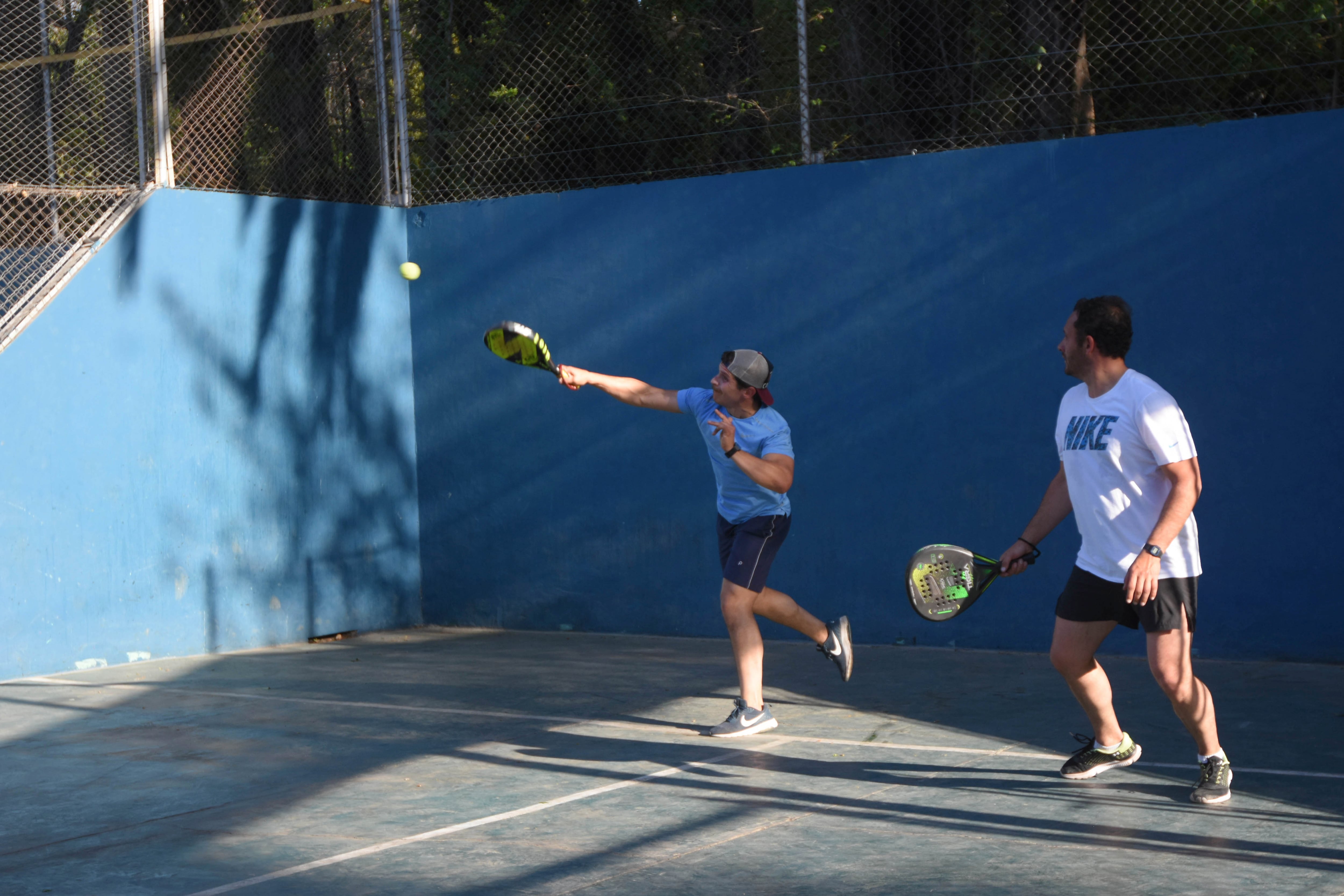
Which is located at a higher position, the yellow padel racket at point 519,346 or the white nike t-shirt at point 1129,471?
the yellow padel racket at point 519,346

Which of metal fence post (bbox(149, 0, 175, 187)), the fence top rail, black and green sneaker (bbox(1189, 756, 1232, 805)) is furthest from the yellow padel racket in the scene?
the fence top rail

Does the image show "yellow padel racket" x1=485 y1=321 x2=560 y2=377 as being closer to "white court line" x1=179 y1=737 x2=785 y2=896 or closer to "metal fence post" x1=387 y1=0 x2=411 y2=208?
"white court line" x1=179 y1=737 x2=785 y2=896

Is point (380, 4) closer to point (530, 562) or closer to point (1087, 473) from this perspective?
point (530, 562)

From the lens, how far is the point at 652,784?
488 centimetres

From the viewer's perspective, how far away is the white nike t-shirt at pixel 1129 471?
426 cm

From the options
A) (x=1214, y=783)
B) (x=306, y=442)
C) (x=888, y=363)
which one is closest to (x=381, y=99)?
(x=306, y=442)

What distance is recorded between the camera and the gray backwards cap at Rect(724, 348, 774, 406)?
18.1ft

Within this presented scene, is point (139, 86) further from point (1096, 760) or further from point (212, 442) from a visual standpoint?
point (1096, 760)

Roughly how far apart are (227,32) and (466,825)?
7.07m

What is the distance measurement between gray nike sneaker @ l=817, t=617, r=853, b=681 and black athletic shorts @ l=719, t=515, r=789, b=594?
66cm

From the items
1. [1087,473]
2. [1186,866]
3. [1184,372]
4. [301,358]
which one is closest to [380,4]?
[301,358]

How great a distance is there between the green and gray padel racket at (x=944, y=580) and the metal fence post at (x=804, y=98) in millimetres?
3662

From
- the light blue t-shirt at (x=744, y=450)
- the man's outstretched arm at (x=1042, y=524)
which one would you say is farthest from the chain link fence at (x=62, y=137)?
the man's outstretched arm at (x=1042, y=524)

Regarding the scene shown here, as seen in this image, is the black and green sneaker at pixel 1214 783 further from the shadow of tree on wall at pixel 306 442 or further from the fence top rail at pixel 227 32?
the fence top rail at pixel 227 32
